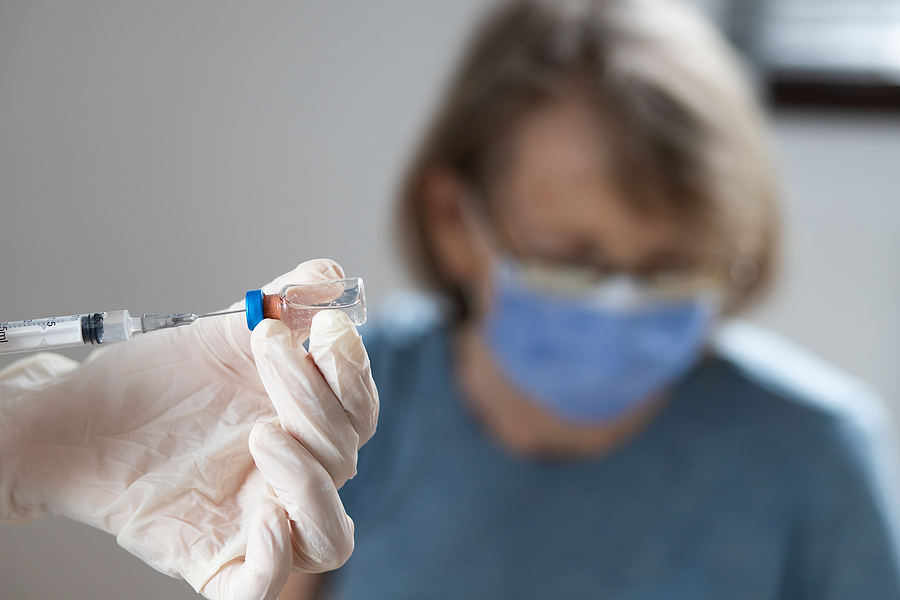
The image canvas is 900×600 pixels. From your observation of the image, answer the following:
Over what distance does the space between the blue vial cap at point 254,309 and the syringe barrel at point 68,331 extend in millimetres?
101

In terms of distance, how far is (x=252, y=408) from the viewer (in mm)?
436

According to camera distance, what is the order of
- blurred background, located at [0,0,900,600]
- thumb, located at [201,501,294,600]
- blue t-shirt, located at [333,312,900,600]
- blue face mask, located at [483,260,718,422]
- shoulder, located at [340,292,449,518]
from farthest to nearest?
shoulder, located at [340,292,449,518] < blue t-shirt, located at [333,312,900,600] < blue face mask, located at [483,260,718,422] < blurred background, located at [0,0,900,600] < thumb, located at [201,501,294,600]

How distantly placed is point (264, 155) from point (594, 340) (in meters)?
0.68

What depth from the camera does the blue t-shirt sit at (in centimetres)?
102

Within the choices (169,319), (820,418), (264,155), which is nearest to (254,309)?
(169,319)

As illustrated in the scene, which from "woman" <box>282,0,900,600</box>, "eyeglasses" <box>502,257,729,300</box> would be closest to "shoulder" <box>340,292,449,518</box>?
"woman" <box>282,0,900,600</box>

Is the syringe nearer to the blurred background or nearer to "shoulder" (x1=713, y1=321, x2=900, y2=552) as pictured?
the blurred background

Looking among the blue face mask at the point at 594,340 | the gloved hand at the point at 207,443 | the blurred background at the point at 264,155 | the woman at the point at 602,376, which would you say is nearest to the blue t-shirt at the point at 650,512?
the woman at the point at 602,376

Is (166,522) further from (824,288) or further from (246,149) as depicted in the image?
(824,288)

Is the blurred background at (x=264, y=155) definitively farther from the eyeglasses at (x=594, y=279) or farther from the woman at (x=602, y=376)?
the eyeglasses at (x=594, y=279)

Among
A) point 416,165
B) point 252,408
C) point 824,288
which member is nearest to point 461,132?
point 416,165

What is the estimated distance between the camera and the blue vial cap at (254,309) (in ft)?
1.32

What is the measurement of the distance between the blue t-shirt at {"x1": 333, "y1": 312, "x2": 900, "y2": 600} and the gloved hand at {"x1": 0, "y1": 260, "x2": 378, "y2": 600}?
0.70 meters

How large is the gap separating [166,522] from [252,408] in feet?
0.28
